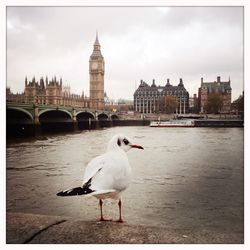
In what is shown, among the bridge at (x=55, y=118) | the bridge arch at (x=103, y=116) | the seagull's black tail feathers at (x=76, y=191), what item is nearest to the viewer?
the seagull's black tail feathers at (x=76, y=191)

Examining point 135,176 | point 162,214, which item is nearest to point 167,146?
point 135,176

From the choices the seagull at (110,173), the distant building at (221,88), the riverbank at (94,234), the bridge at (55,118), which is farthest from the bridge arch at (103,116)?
the riverbank at (94,234)

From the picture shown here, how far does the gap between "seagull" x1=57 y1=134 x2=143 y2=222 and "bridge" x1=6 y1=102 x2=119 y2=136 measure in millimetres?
10329

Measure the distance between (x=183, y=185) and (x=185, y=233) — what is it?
230 cm

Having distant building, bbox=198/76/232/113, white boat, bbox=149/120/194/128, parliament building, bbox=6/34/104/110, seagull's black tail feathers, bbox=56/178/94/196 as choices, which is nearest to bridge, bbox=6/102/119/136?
parliament building, bbox=6/34/104/110

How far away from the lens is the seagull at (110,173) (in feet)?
5.93

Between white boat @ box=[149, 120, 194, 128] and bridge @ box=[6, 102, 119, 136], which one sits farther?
white boat @ box=[149, 120, 194, 128]

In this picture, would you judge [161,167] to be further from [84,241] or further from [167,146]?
[84,241]

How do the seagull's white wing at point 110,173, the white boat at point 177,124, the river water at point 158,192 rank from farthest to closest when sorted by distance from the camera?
the white boat at point 177,124 → the river water at point 158,192 → the seagull's white wing at point 110,173

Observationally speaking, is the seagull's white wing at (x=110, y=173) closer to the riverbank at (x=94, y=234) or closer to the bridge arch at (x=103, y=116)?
the riverbank at (x=94, y=234)

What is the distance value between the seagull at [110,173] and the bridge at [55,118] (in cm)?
1033

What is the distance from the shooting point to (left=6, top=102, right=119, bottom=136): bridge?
13.0 m

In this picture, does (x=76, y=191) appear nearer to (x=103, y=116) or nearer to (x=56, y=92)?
(x=103, y=116)

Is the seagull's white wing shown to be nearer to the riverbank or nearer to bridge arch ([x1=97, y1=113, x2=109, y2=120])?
the riverbank
